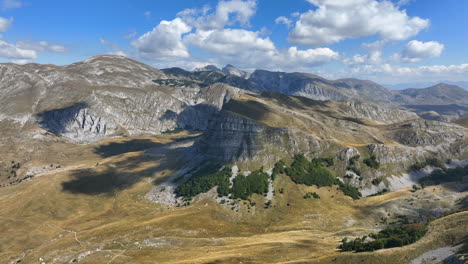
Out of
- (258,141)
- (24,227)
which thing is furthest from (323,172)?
(24,227)

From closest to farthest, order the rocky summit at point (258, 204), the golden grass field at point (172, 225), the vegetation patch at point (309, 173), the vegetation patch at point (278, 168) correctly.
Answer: the golden grass field at point (172, 225) < the rocky summit at point (258, 204) < the vegetation patch at point (309, 173) < the vegetation patch at point (278, 168)

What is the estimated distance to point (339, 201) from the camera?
142 meters

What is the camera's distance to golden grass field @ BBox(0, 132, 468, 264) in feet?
237

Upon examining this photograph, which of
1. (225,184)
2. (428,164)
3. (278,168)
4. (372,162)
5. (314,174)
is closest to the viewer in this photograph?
(225,184)

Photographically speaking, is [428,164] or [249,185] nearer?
[249,185]

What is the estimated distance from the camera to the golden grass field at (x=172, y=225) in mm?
Result: 72375

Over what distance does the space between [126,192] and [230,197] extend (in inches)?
2755

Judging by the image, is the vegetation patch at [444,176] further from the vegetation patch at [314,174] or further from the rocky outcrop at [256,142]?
the rocky outcrop at [256,142]

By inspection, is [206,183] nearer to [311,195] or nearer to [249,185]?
[249,185]

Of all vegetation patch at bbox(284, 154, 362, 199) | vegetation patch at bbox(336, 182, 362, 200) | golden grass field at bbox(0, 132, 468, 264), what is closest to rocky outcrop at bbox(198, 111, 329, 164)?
vegetation patch at bbox(284, 154, 362, 199)

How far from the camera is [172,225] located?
4636 inches

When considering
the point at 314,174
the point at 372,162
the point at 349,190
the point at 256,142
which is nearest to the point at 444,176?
the point at 372,162

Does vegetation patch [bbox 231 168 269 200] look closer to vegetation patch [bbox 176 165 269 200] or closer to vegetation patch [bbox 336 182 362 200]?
vegetation patch [bbox 176 165 269 200]

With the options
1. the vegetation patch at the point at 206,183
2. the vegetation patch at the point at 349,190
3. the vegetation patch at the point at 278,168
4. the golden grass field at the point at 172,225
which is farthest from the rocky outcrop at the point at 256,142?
the vegetation patch at the point at 349,190
